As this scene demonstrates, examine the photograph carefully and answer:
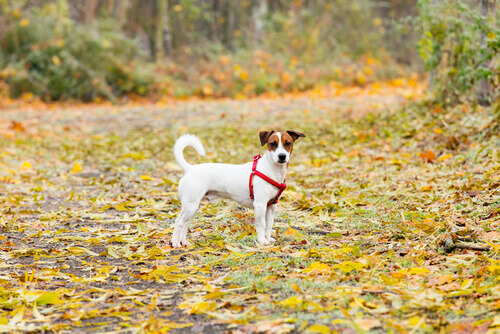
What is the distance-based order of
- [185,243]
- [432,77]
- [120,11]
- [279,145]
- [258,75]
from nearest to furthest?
[279,145] < [185,243] < [432,77] < [258,75] < [120,11]

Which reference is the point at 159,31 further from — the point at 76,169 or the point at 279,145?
the point at 279,145

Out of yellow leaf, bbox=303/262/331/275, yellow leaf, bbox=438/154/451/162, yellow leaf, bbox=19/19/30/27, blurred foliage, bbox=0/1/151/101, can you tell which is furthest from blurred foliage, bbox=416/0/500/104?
yellow leaf, bbox=19/19/30/27

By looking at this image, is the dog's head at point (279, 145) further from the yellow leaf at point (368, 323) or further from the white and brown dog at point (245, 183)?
the yellow leaf at point (368, 323)

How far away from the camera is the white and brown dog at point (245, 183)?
4.22 metres

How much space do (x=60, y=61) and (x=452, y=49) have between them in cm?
1249

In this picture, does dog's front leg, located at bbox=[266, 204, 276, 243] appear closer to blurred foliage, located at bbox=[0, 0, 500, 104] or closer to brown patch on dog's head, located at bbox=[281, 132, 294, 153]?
brown patch on dog's head, located at bbox=[281, 132, 294, 153]

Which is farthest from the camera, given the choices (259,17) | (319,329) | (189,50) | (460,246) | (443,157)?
(189,50)

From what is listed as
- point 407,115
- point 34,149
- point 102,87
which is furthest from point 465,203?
point 102,87

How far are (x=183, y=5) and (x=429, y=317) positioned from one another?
2336 cm

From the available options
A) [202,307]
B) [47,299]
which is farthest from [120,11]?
[202,307]

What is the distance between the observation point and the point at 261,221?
4266 millimetres

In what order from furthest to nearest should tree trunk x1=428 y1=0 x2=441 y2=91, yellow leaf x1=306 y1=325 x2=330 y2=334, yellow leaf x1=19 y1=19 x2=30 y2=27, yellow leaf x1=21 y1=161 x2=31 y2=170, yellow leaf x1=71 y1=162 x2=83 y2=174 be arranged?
1. yellow leaf x1=19 y1=19 x2=30 y2=27
2. tree trunk x1=428 y1=0 x2=441 y2=91
3. yellow leaf x1=21 y1=161 x2=31 y2=170
4. yellow leaf x1=71 y1=162 x2=83 y2=174
5. yellow leaf x1=306 y1=325 x2=330 y2=334

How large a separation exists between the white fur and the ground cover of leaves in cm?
20

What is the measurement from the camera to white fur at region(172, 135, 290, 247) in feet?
13.9
